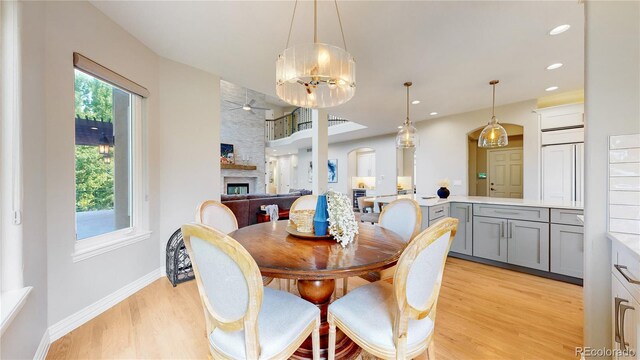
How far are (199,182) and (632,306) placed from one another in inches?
140

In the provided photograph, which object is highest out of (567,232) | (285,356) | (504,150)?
(504,150)

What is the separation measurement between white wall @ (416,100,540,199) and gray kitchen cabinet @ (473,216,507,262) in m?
2.03

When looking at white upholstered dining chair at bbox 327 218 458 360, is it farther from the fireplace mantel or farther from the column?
the fireplace mantel

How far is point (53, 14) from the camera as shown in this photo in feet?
5.74

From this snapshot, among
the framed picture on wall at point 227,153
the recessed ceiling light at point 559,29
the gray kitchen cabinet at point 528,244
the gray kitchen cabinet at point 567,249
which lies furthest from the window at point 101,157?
the framed picture on wall at point 227,153

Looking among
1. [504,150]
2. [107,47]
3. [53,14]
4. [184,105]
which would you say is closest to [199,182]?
[184,105]

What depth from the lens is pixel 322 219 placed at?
5.15ft

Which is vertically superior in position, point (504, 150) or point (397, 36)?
point (397, 36)

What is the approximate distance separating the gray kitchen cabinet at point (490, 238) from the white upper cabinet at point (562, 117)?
250cm

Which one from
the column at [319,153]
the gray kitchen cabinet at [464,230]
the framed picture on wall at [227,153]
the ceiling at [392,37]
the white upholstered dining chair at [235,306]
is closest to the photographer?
the white upholstered dining chair at [235,306]

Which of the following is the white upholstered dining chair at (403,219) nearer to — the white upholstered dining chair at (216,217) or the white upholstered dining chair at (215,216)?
the white upholstered dining chair at (216,217)

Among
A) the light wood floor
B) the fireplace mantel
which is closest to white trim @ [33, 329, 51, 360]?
the light wood floor

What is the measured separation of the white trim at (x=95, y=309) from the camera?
1.73 m

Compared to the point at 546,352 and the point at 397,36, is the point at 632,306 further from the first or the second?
the point at 397,36
